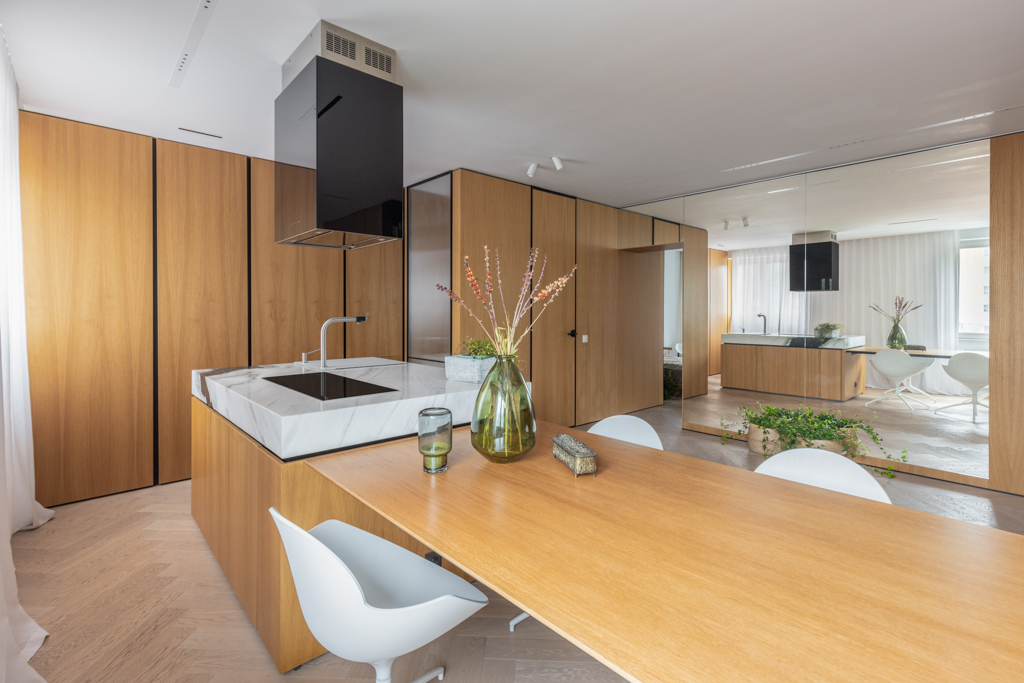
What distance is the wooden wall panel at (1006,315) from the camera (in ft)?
11.2

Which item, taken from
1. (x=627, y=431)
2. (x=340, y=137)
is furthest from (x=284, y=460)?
(x=340, y=137)

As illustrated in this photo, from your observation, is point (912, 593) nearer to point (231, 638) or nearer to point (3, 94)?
point (231, 638)

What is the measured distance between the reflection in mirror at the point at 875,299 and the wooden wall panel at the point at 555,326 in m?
1.58

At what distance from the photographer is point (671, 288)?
19.6ft

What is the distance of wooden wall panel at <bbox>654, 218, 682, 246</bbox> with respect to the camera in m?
5.63

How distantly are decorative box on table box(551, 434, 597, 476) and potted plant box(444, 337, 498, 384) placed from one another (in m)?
0.83

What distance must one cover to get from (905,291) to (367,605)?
15.2 ft

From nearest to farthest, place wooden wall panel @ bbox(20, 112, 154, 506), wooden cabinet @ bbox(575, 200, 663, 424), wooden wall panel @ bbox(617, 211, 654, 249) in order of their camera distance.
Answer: wooden wall panel @ bbox(20, 112, 154, 506) < wooden cabinet @ bbox(575, 200, 663, 424) < wooden wall panel @ bbox(617, 211, 654, 249)

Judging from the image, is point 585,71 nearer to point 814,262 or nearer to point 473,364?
point 473,364

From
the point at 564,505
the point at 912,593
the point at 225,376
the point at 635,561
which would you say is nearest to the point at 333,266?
the point at 225,376

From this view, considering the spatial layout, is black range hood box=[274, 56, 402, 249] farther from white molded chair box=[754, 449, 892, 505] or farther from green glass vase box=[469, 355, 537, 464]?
white molded chair box=[754, 449, 892, 505]

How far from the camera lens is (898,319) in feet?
12.8

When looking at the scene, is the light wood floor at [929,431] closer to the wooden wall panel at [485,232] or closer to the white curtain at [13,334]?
the wooden wall panel at [485,232]

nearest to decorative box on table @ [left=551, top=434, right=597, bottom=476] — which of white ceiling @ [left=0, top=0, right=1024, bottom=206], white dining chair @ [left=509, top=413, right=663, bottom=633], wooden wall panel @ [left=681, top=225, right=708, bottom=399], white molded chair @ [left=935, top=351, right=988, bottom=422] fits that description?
white dining chair @ [left=509, top=413, right=663, bottom=633]
